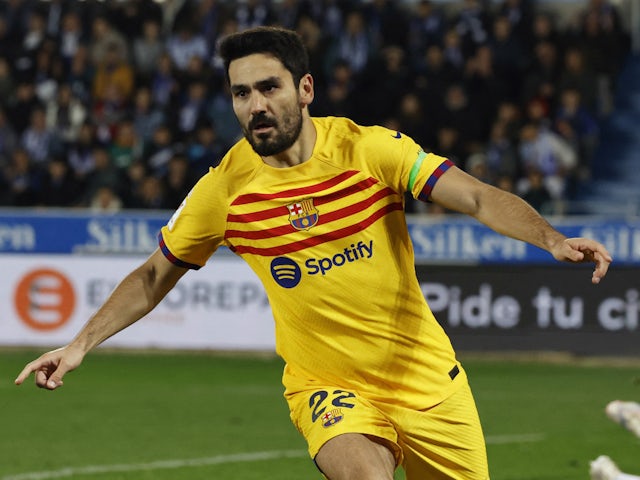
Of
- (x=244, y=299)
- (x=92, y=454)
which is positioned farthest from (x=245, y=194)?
(x=244, y=299)

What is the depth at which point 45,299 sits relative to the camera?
15.5 meters

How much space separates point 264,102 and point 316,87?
13.6 meters

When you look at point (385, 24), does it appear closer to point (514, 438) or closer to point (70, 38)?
point (70, 38)

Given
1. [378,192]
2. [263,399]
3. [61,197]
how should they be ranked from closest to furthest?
1. [378,192]
2. [263,399]
3. [61,197]

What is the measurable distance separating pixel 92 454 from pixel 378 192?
5.25 m

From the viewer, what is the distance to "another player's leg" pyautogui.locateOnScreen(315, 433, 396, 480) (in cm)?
505

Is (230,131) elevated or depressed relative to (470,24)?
depressed

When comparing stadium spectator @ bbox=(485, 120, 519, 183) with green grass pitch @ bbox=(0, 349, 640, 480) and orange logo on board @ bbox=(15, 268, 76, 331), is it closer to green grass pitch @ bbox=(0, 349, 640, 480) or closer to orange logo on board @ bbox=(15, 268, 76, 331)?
green grass pitch @ bbox=(0, 349, 640, 480)

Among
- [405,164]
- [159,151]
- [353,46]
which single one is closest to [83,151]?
[159,151]

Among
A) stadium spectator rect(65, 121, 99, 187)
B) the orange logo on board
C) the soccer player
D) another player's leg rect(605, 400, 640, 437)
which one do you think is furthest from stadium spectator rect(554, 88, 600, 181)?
the soccer player

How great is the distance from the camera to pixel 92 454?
991 cm

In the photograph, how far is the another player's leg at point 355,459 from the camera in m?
5.05

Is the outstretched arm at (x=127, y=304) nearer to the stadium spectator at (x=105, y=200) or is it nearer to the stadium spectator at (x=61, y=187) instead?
the stadium spectator at (x=105, y=200)

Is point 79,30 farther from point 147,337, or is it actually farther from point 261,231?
point 261,231
